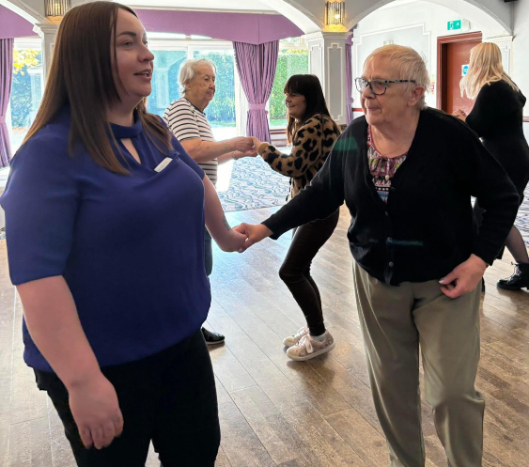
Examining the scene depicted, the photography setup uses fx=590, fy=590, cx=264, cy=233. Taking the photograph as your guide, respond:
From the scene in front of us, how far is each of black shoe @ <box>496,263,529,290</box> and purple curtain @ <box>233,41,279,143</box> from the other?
1024cm

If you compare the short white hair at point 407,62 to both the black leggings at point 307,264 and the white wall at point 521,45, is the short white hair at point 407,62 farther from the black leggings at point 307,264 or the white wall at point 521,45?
the white wall at point 521,45

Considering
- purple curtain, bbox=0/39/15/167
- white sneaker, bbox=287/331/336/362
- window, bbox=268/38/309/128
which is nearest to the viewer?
white sneaker, bbox=287/331/336/362

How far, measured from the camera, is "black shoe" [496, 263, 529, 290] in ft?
12.9

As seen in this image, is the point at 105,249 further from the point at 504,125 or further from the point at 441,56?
the point at 441,56

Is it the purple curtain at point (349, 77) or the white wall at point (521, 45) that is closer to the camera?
the white wall at point (521, 45)

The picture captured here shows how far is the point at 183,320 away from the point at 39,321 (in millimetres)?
318

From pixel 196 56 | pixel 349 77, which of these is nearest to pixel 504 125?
pixel 349 77

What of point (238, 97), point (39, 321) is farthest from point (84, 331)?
point (238, 97)

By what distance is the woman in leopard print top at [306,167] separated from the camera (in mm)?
2791

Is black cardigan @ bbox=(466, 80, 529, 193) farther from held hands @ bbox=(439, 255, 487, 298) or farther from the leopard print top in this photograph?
held hands @ bbox=(439, 255, 487, 298)

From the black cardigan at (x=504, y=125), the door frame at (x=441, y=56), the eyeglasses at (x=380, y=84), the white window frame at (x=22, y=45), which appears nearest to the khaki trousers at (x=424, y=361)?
the eyeglasses at (x=380, y=84)

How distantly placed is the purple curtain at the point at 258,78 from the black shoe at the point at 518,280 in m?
10.2

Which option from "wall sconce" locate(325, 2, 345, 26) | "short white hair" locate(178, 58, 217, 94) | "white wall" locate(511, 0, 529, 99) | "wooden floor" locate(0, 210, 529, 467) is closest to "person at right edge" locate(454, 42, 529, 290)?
"wooden floor" locate(0, 210, 529, 467)

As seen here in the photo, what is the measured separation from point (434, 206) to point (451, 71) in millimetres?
10723
